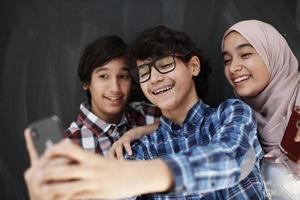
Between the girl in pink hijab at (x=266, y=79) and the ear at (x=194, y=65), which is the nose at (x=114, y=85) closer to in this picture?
the ear at (x=194, y=65)

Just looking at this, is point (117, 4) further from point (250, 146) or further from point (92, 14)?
point (250, 146)

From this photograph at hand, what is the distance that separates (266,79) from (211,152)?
0.60m

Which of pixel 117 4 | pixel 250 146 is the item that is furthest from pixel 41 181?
pixel 117 4

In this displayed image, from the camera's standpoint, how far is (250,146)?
79 cm

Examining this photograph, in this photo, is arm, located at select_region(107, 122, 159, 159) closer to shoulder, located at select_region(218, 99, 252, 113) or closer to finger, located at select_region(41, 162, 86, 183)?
shoulder, located at select_region(218, 99, 252, 113)

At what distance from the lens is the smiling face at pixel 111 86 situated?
1.26 metres

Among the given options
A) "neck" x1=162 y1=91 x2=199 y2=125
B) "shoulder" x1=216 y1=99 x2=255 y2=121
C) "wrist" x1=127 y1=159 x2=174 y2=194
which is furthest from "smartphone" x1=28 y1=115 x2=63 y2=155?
"neck" x1=162 y1=91 x2=199 y2=125

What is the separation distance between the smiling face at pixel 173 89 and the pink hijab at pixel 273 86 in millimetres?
236

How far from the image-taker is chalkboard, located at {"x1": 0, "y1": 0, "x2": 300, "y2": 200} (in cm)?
131

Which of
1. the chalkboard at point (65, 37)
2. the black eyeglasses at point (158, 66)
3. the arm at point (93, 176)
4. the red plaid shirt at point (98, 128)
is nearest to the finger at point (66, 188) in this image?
the arm at point (93, 176)

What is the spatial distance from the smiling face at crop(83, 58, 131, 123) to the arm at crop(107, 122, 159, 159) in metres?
0.12

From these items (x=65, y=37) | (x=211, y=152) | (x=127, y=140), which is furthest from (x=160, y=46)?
(x=211, y=152)

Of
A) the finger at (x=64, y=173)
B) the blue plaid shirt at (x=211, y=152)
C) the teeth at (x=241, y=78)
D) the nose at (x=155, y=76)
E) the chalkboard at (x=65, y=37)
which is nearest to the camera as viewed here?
the finger at (x=64, y=173)

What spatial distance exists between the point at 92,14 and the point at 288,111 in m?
0.76
